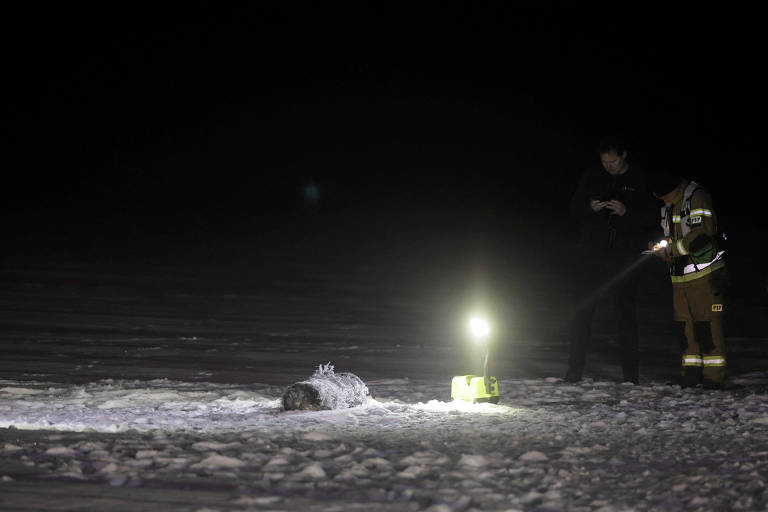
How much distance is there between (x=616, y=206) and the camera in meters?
6.60

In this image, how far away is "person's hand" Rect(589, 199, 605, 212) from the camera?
21.8ft

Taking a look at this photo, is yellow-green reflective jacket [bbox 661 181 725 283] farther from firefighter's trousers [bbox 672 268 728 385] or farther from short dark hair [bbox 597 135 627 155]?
short dark hair [bbox 597 135 627 155]

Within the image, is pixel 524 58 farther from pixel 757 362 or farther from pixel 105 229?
pixel 757 362

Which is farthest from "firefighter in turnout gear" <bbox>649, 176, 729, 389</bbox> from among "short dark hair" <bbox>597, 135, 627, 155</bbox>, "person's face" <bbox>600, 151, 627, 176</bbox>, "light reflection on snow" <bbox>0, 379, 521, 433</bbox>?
"light reflection on snow" <bbox>0, 379, 521, 433</bbox>

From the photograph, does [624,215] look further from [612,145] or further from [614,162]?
[612,145]

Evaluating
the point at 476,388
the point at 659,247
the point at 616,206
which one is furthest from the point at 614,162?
the point at 476,388

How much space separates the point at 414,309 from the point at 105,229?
12961 mm

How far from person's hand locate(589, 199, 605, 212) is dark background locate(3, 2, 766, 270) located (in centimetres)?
2416

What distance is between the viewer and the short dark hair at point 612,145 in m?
6.57

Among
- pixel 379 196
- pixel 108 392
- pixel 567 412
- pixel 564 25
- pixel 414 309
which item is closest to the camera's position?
pixel 567 412

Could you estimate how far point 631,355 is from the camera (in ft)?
22.7

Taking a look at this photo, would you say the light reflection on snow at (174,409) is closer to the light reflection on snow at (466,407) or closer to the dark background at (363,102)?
the light reflection on snow at (466,407)

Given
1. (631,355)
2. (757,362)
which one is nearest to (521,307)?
(757,362)

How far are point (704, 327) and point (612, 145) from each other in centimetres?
137
